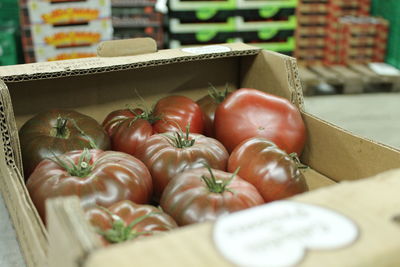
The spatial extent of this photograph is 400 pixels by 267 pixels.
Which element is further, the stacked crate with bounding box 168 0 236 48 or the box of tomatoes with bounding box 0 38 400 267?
the stacked crate with bounding box 168 0 236 48

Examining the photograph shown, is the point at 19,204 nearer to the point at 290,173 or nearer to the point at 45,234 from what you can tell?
the point at 45,234

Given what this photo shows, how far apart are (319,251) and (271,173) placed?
47 centimetres

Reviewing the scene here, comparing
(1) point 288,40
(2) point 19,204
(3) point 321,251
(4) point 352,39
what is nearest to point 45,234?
(2) point 19,204

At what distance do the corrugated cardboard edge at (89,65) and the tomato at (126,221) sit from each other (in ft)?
1.37

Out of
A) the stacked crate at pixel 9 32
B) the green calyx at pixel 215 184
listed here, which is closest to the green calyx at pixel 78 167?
the green calyx at pixel 215 184

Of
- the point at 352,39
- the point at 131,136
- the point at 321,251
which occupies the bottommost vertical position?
Answer: the point at 352,39

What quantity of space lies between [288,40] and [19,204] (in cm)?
342

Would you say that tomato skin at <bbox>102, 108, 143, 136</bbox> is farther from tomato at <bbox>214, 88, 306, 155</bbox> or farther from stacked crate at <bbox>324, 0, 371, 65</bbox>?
stacked crate at <bbox>324, 0, 371, 65</bbox>

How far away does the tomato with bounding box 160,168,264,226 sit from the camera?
79 centimetres

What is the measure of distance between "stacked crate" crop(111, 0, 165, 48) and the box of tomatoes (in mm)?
2315

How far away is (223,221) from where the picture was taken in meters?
0.49

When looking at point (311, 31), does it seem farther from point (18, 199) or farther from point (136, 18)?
point (18, 199)

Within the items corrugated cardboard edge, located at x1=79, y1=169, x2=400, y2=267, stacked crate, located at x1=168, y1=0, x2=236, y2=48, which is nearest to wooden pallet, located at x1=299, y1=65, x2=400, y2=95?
stacked crate, located at x1=168, y1=0, x2=236, y2=48

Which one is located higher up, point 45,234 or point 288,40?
point 45,234
